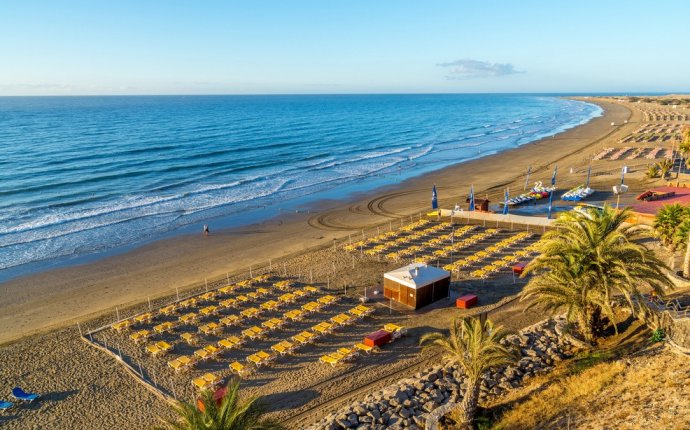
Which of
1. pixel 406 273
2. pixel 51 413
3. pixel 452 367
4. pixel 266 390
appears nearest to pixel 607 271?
pixel 452 367

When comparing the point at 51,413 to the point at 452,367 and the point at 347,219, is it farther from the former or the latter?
the point at 347,219

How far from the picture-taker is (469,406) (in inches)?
527

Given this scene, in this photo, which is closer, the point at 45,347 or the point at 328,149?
the point at 45,347

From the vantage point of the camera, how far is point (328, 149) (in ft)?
253

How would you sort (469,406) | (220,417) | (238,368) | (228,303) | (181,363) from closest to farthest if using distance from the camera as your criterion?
(220,417) < (469,406) < (238,368) < (181,363) < (228,303)

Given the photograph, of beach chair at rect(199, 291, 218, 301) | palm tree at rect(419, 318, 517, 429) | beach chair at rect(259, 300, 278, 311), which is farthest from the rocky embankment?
beach chair at rect(199, 291, 218, 301)

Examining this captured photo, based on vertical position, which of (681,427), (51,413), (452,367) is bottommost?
(51,413)

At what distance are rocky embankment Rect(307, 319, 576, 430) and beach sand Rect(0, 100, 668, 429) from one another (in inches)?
58.4

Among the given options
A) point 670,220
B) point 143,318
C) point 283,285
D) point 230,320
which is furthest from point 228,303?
point 670,220

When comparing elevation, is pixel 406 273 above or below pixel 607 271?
below

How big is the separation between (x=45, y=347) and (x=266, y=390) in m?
11.7

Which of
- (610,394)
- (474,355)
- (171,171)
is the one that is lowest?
(610,394)

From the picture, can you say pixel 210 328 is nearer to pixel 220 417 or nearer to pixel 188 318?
pixel 188 318

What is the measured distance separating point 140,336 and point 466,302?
1606 centimetres
